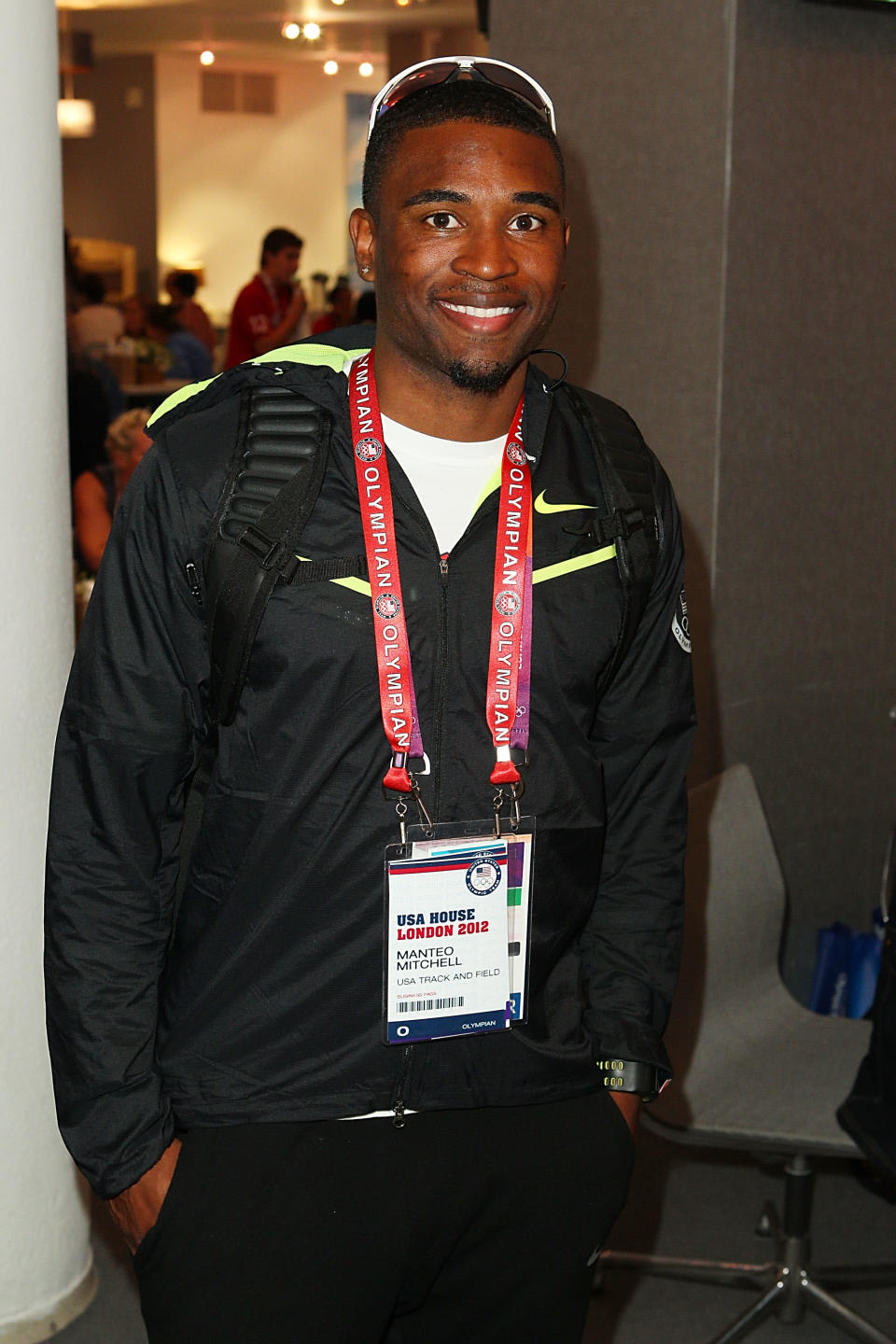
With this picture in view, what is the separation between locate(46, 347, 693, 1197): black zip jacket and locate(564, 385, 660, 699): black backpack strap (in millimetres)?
26

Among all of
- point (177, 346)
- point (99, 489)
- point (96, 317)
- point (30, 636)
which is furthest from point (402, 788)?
point (177, 346)

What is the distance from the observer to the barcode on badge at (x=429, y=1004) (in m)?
1.43

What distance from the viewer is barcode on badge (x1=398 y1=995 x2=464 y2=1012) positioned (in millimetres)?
1433

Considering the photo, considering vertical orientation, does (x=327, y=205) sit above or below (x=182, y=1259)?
above

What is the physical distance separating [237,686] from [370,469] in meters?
0.25

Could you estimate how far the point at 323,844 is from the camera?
1409 mm

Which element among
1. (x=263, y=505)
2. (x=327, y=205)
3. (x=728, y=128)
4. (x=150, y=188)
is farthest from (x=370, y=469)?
(x=327, y=205)

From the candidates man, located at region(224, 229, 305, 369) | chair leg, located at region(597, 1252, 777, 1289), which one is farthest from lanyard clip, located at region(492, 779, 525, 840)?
man, located at region(224, 229, 305, 369)

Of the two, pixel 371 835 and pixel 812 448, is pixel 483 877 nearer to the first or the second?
pixel 371 835

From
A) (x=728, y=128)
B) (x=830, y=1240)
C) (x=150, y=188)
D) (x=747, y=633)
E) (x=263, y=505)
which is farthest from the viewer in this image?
(x=150, y=188)

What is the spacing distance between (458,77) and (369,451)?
39 cm

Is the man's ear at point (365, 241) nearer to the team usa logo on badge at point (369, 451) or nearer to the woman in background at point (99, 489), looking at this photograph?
the team usa logo on badge at point (369, 451)

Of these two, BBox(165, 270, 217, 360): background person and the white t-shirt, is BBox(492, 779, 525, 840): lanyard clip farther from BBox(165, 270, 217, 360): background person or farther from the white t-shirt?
BBox(165, 270, 217, 360): background person

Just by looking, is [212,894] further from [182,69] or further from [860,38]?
[182,69]
